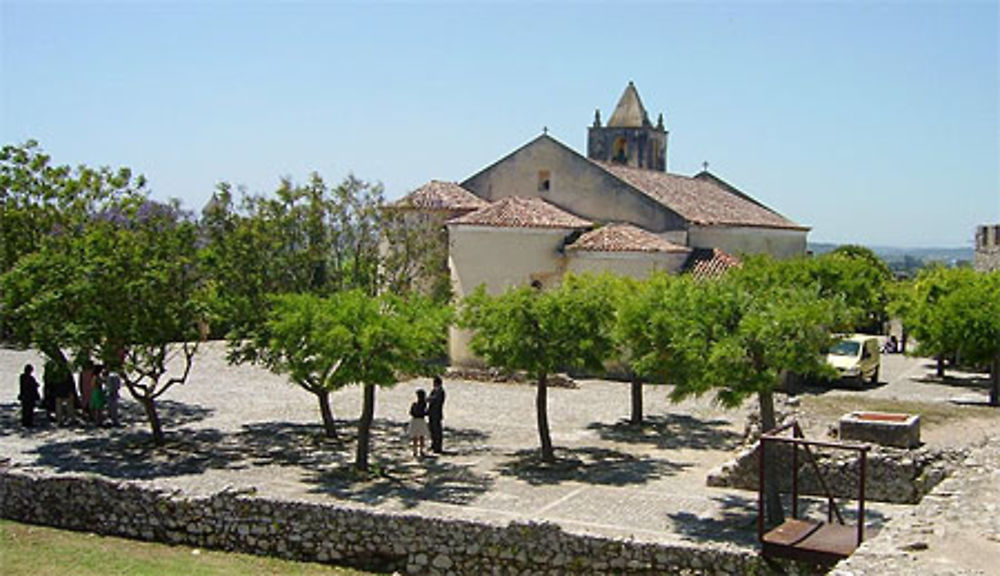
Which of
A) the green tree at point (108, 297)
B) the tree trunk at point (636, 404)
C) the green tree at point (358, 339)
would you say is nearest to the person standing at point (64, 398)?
the green tree at point (108, 297)

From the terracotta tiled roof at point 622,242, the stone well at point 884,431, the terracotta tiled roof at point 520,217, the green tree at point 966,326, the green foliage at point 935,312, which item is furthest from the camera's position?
the terracotta tiled roof at point 520,217

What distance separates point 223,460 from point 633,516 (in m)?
8.71

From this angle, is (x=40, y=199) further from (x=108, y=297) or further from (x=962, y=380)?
(x=962, y=380)

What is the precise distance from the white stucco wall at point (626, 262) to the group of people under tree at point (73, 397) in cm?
1510

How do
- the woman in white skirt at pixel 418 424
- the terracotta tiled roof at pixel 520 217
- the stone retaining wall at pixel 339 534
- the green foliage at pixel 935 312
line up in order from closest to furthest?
the stone retaining wall at pixel 339 534
the woman in white skirt at pixel 418 424
the green foliage at pixel 935 312
the terracotta tiled roof at pixel 520 217

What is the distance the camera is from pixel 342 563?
1550 centimetres

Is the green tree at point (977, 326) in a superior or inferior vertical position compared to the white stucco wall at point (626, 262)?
inferior

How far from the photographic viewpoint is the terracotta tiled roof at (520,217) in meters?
33.4

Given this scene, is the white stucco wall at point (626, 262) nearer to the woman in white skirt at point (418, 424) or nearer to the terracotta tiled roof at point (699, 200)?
the terracotta tiled roof at point (699, 200)

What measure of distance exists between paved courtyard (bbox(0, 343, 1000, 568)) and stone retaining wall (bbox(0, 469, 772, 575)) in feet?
1.76

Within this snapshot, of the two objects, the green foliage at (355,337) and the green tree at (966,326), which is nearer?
the green foliage at (355,337)

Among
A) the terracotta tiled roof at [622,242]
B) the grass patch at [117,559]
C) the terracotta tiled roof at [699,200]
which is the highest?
the terracotta tiled roof at [699,200]

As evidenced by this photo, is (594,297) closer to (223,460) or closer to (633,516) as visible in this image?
(633,516)

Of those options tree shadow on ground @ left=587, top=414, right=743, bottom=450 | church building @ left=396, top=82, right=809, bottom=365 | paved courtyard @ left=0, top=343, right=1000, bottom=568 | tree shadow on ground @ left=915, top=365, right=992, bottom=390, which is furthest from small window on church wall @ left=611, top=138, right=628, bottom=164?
tree shadow on ground @ left=587, top=414, right=743, bottom=450
